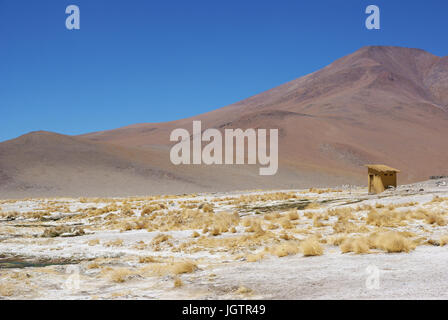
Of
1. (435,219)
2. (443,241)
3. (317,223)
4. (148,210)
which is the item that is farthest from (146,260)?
(148,210)

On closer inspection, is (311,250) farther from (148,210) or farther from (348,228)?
(148,210)

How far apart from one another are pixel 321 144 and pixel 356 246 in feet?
336

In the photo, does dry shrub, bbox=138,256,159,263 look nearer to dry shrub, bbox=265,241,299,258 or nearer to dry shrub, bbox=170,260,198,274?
dry shrub, bbox=170,260,198,274

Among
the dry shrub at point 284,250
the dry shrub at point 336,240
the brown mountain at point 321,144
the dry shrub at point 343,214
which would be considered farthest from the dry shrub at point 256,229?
the brown mountain at point 321,144

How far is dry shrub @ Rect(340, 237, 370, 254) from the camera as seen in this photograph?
36.8ft

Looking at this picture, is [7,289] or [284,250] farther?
[284,250]

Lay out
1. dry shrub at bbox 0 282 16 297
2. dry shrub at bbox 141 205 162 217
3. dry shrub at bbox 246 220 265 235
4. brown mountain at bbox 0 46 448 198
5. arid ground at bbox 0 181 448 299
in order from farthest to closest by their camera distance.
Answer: brown mountain at bbox 0 46 448 198, dry shrub at bbox 141 205 162 217, dry shrub at bbox 246 220 265 235, dry shrub at bbox 0 282 16 297, arid ground at bbox 0 181 448 299

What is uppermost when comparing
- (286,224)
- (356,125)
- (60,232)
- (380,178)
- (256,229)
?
(356,125)

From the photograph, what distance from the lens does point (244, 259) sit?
11.8 m

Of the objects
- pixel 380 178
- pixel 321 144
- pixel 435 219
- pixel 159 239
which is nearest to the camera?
pixel 435 219

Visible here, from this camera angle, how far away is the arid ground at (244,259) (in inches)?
320

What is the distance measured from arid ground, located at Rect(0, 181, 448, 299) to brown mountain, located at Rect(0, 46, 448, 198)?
159 ft

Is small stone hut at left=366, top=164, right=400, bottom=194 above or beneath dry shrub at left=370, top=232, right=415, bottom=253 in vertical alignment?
above

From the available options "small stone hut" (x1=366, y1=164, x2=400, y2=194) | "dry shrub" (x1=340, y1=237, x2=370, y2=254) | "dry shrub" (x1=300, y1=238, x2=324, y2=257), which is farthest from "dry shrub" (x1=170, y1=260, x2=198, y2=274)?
"small stone hut" (x1=366, y1=164, x2=400, y2=194)
